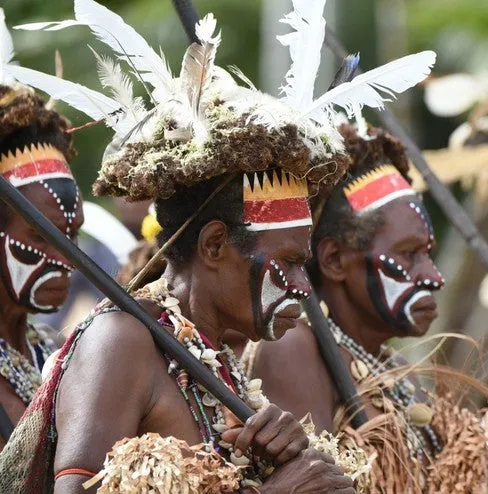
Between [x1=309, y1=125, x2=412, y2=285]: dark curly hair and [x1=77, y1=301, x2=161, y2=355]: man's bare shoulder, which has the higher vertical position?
[x1=77, y1=301, x2=161, y2=355]: man's bare shoulder

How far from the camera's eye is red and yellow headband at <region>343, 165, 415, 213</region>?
18.9 feet

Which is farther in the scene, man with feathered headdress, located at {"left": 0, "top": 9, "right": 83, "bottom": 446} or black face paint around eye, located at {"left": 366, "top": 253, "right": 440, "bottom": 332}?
black face paint around eye, located at {"left": 366, "top": 253, "right": 440, "bottom": 332}

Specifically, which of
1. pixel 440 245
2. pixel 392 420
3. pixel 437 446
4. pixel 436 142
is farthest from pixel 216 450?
pixel 436 142

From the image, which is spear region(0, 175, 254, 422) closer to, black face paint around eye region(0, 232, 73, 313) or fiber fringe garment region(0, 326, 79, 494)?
fiber fringe garment region(0, 326, 79, 494)

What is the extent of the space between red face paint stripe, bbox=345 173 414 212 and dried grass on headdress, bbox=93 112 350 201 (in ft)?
5.21

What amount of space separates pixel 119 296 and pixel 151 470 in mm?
558

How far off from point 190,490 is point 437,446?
2168mm

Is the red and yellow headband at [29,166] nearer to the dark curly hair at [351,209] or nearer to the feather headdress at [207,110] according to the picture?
the feather headdress at [207,110]

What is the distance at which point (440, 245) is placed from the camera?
15031 millimetres

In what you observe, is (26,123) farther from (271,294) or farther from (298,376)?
(271,294)

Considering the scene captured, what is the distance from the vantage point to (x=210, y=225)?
4.18m

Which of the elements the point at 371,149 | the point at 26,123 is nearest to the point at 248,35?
the point at 371,149

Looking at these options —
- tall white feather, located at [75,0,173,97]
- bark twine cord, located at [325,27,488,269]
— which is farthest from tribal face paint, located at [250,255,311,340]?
bark twine cord, located at [325,27,488,269]

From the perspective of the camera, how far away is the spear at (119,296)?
386 centimetres
